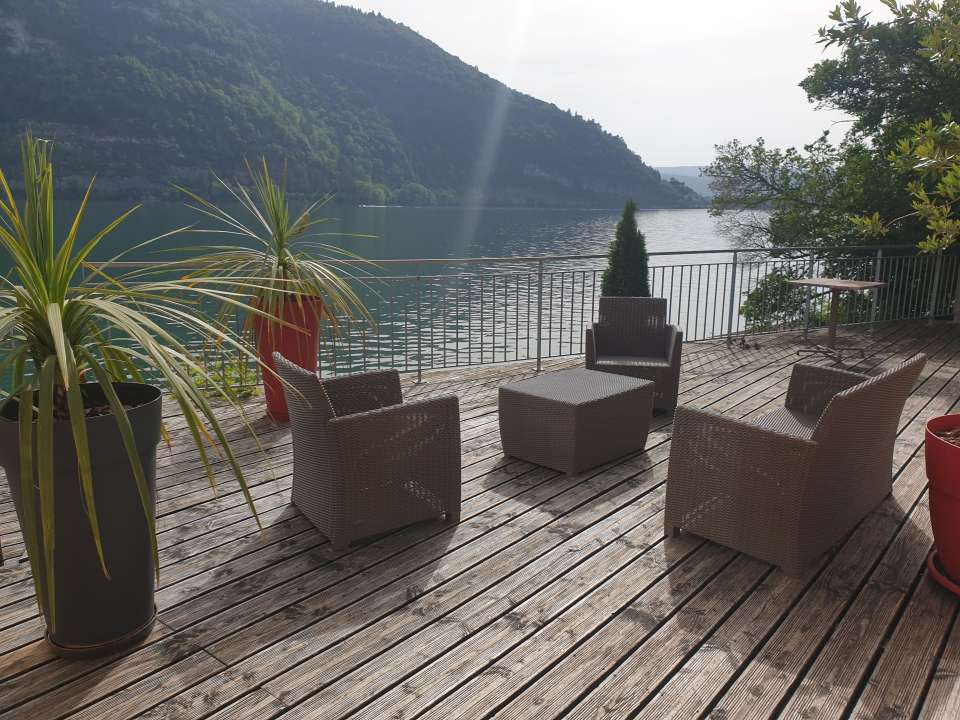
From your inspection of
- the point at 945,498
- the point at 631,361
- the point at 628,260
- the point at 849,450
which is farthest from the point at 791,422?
the point at 628,260

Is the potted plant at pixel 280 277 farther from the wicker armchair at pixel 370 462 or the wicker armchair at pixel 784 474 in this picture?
the wicker armchair at pixel 784 474

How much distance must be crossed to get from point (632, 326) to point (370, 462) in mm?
2778

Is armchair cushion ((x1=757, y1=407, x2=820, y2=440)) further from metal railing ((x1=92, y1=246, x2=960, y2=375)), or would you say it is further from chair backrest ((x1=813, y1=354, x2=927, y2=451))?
metal railing ((x1=92, y1=246, x2=960, y2=375))

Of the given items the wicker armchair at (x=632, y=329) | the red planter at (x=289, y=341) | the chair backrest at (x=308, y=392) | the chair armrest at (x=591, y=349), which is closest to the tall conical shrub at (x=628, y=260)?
the wicker armchair at (x=632, y=329)

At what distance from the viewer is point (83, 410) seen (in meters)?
1.66

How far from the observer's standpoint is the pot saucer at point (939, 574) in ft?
7.76

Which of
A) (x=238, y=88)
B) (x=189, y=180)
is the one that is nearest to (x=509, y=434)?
(x=189, y=180)

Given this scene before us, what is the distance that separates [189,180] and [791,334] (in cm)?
3021

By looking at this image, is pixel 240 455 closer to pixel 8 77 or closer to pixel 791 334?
pixel 791 334

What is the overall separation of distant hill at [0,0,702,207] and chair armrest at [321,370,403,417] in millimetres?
21284

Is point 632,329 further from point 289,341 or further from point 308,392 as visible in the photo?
point 308,392

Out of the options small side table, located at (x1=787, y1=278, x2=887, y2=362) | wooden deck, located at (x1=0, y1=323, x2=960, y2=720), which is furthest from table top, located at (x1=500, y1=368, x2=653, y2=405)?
small side table, located at (x1=787, y1=278, x2=887, y2=362)

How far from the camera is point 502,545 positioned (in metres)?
2.77

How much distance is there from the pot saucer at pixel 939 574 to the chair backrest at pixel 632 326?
252cm
